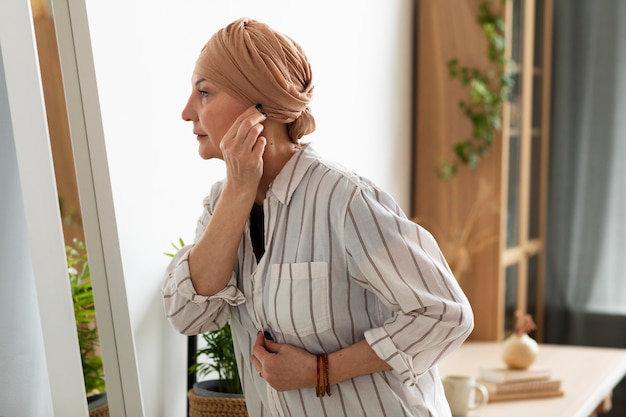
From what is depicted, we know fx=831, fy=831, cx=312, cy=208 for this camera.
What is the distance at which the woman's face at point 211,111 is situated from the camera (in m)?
1.29

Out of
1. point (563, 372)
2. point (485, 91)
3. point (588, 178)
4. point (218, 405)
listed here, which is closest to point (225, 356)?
point (218, 405)

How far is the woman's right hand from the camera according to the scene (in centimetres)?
125

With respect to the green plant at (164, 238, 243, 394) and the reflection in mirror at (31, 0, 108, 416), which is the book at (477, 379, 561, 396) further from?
the reflection in mirror at (31, 0, 108, 416)

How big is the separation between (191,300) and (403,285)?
0.36m

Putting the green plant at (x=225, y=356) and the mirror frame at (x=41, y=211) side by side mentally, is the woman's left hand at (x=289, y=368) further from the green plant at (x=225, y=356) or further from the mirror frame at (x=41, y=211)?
the green plant at (x=225, y=356)

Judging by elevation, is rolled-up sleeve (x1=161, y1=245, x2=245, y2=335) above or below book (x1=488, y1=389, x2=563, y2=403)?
above

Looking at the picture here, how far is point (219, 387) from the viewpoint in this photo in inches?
69.6

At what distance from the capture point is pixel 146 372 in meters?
1.83

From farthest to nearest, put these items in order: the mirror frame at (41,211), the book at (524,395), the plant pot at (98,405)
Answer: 1. the book at (524,395)
2. the plant pot at (98,405)
3. the mirror frame at (41,211)

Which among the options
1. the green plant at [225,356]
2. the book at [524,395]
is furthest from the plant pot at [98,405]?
the book at [524,395]

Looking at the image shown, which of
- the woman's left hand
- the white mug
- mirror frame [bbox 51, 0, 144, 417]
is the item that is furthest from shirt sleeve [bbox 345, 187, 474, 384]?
the white mug

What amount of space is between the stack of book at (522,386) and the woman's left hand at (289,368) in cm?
122

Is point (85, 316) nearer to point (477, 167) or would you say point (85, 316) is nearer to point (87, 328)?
point (87, 328)

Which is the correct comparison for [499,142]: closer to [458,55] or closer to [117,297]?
[458,55]
